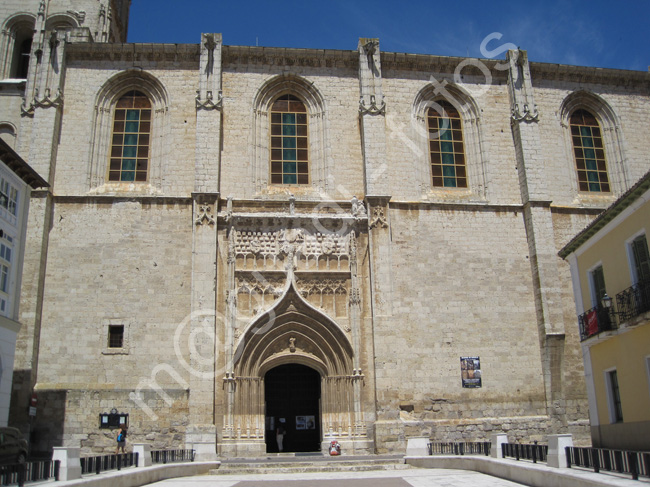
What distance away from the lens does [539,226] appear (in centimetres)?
2133

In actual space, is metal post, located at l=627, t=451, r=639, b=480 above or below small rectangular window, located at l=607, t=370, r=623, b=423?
below

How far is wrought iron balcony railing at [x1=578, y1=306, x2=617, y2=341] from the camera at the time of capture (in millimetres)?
15594

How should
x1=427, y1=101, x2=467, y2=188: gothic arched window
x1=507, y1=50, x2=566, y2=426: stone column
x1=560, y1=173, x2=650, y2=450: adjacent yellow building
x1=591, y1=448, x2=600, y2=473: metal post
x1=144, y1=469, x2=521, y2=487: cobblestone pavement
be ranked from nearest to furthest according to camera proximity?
1. x1=591, y1=448, x2=600, y2=473: metal post
2. x1=144, y1=469, x2=521, y2=487: cobblestone pavement
3. x1=560, y1=173, x2=650, y2=450: adjacent yellow building
4. x1=507, y1=50, x2=566, y2=426: stone column
5. x1=427, y1=101, x2=467, y2=188: gothic arched window

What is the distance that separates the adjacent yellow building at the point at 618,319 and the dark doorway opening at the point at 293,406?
8189 mm

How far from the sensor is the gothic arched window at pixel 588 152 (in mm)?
23344

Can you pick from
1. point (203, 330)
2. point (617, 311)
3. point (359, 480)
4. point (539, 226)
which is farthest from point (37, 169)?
point (617, 311)

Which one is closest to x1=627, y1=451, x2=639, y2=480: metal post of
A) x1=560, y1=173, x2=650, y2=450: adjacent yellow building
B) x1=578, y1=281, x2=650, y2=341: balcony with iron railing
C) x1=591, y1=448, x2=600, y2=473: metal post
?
x1=591, y1=448, x2=600, y2=473: metal post

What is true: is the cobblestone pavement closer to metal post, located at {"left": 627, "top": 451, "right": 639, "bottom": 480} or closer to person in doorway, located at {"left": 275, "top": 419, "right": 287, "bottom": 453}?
metal post, located at {"left": 627, "top": 451, "right": 639, "bottom": 480}

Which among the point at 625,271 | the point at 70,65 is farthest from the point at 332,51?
the point at 625,271

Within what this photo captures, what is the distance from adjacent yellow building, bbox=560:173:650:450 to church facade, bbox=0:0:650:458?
10.6ft

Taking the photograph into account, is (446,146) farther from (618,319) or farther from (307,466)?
(307,466)

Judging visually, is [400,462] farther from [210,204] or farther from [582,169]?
[582,169]

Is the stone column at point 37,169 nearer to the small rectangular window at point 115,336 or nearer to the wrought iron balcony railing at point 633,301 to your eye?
the small rectangular window at point 115,336

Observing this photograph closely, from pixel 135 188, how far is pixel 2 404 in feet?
25.1
